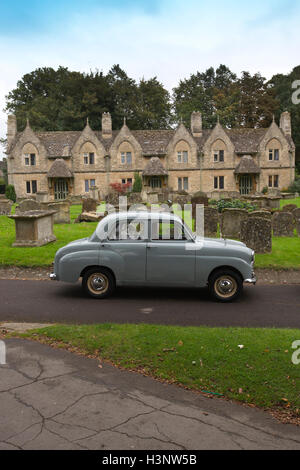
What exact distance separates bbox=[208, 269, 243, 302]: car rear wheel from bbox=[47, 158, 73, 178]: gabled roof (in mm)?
40764

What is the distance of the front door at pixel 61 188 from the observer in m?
49.7

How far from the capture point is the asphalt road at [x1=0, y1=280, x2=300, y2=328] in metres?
8.33

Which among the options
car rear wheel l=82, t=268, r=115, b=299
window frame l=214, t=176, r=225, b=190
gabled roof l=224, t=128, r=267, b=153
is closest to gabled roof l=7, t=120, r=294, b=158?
gabled roof l=224, t=128, r=267, b=153

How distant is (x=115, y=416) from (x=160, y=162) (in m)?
45.8

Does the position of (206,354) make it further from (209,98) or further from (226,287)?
(209,98)

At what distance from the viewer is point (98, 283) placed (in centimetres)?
996

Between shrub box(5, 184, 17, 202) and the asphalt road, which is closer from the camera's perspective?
the asphalt road

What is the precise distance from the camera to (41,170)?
1955 inches

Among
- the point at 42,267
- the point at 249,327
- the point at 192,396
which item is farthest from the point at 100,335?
→ the point at 42,267

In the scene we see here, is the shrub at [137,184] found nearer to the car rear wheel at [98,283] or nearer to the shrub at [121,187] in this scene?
the shrub at [121,187]

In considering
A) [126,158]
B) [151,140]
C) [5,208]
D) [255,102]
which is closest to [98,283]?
[5,208]
